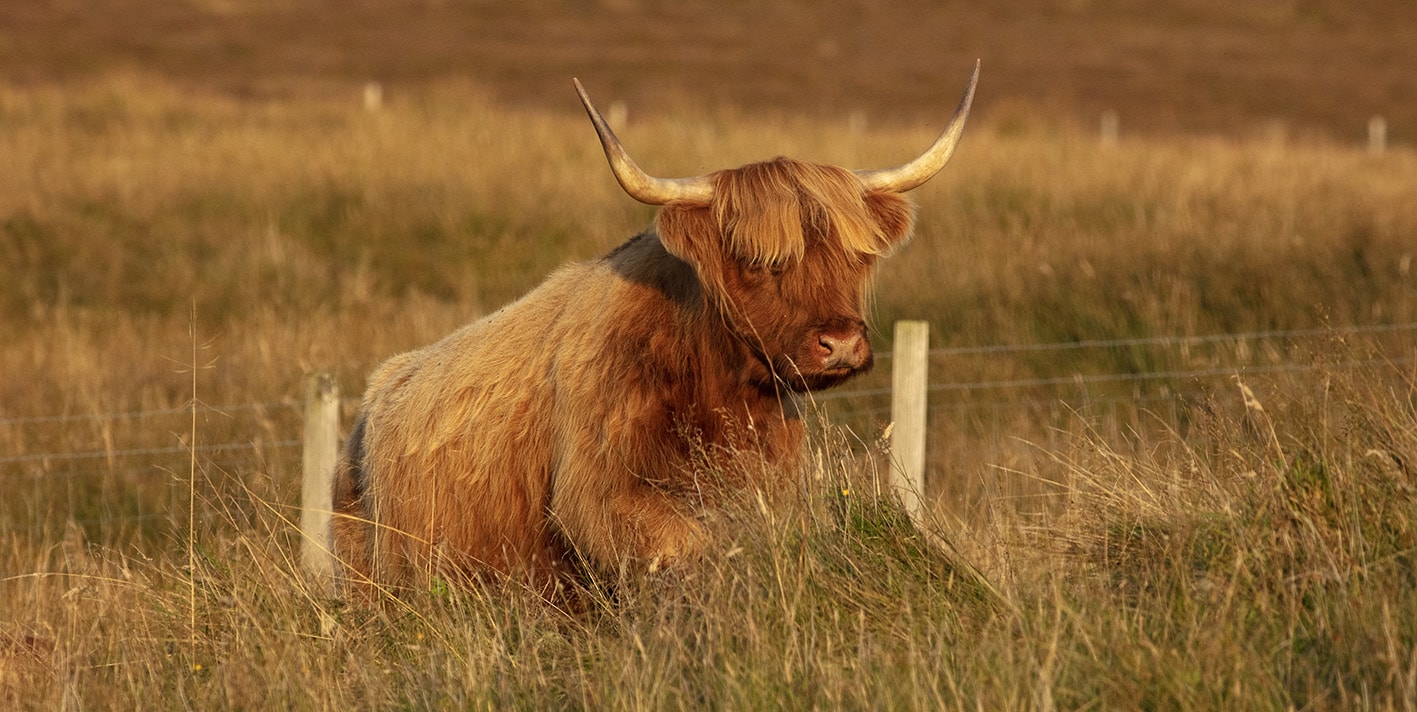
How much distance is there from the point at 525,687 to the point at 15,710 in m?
1.32

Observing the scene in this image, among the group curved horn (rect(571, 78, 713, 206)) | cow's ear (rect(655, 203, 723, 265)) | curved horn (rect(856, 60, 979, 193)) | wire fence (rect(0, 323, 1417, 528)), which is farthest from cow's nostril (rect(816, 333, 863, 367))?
wire fence (rect(0, 323, 1417, 528))

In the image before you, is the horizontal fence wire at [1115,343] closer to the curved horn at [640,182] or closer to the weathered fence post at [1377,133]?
the curved horn at [640,182]

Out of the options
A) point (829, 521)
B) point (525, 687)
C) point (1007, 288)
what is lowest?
point (1007, 288)

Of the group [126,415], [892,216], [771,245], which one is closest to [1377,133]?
[126,415]

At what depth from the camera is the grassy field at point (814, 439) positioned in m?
2.94

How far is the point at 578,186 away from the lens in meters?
12.4

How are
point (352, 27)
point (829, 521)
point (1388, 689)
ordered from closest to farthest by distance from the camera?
point (1388, 689), point (829, 521), point (352, 27)

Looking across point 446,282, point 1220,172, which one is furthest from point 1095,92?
point 446,282

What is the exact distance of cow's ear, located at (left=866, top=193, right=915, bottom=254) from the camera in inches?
182

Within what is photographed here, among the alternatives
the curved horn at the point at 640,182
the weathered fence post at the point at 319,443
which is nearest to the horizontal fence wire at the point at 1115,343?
the weathered fence post at the point at 319,443

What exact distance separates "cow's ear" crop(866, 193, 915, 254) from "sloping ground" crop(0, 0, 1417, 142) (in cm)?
2058

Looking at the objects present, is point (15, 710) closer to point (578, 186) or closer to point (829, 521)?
point (829, 521)

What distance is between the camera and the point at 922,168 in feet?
15.7

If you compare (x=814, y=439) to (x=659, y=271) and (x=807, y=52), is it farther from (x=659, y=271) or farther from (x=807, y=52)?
(x=807, y=52)
